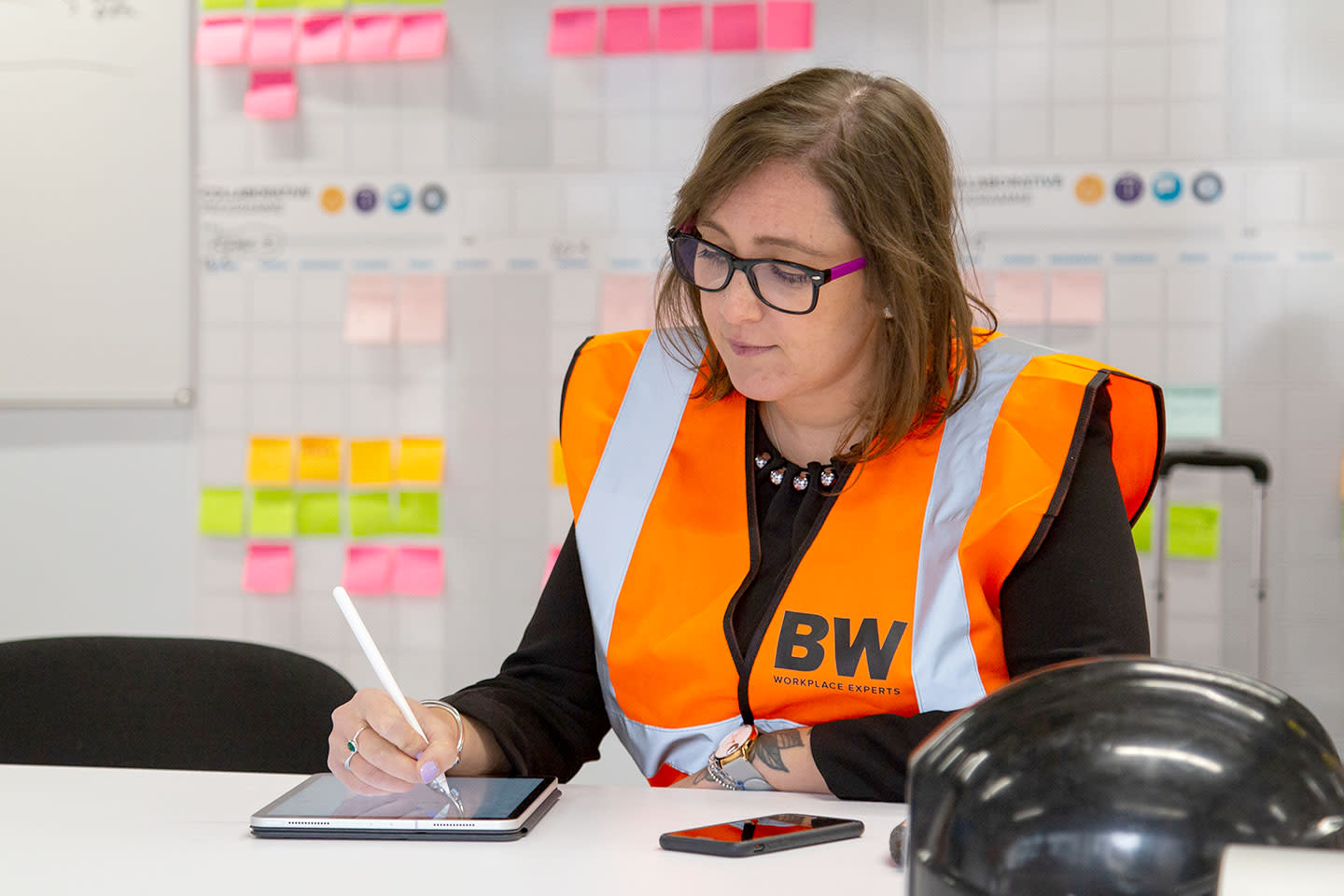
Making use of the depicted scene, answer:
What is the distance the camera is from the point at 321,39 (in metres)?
2.96

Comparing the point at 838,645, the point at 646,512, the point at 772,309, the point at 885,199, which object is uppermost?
the point at 885,199

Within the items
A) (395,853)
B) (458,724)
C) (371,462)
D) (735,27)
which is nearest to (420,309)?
(371,462)

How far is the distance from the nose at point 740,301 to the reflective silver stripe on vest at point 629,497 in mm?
189

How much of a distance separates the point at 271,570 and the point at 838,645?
79.0 inches

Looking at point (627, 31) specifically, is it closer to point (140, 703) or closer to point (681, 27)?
point (681, 27)

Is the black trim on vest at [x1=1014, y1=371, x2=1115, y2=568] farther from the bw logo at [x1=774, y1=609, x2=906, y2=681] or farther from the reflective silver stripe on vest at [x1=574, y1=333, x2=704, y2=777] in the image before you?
the reflective silver stripe on vest at [x1=574, y1=333, x2=704, y2=777]

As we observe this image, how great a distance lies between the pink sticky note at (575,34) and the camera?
113 inches

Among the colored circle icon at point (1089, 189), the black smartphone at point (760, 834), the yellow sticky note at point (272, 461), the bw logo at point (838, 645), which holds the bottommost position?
the black smartphone at point (760, 834)

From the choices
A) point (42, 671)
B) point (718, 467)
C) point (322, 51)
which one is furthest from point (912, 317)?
point (322, 51)

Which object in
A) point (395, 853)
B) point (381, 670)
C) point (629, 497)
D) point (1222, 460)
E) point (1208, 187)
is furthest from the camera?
point (1208, 187)

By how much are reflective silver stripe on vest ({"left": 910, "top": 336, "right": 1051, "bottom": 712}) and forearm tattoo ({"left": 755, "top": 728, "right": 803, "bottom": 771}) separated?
0.14 metres

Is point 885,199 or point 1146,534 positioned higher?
point 885,199

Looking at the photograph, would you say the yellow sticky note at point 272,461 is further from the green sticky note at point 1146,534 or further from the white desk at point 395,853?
the green sticky note at point 1146,534

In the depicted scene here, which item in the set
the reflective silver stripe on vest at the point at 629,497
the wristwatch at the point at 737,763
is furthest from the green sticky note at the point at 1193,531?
the wristwatch at the point at 737,763
